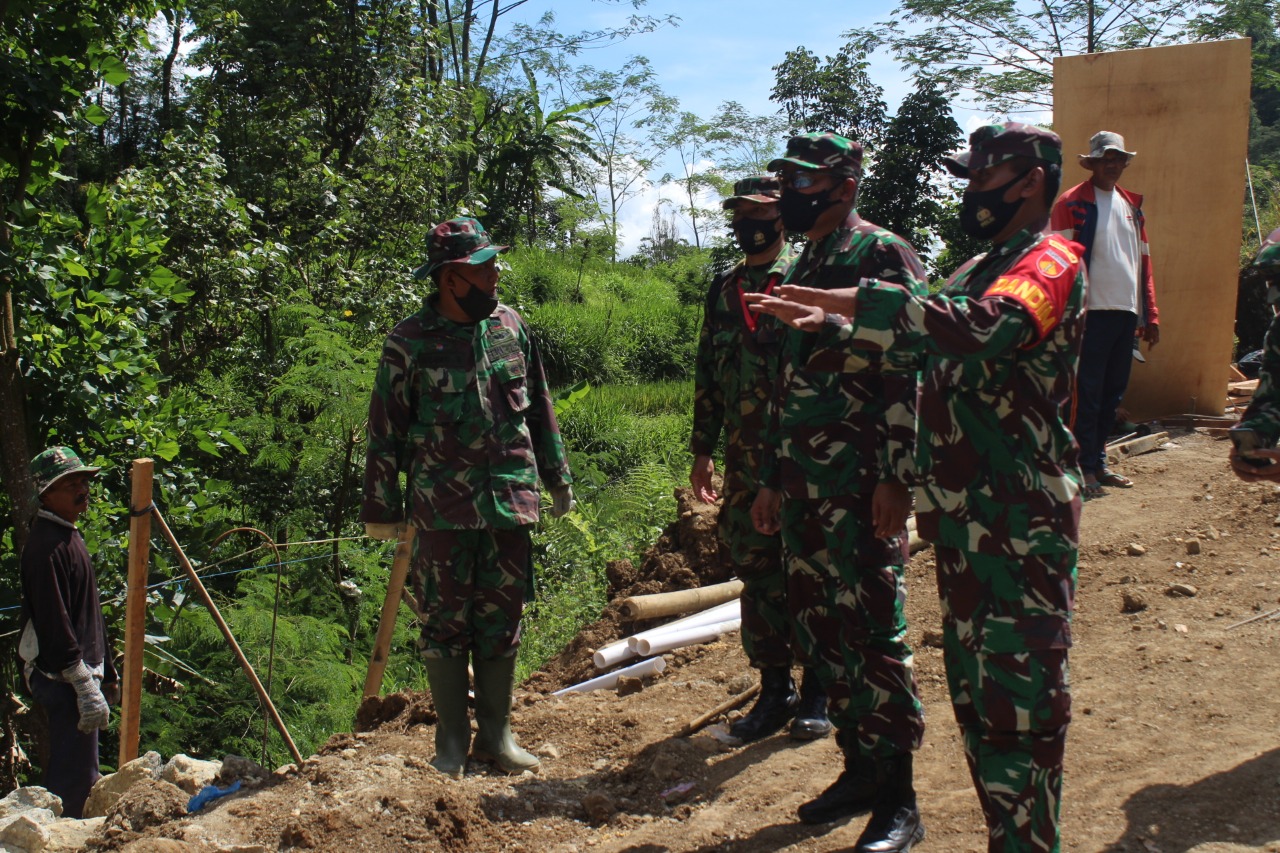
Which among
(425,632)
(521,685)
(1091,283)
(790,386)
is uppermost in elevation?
(1091,283)

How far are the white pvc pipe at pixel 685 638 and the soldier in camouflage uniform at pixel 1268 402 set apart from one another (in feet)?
9.47

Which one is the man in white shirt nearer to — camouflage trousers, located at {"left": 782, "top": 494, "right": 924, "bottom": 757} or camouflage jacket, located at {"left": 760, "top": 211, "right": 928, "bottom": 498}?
camouflage jacket, located at {"left": 760, "top": 211, "right": 928, "bottom": 498}

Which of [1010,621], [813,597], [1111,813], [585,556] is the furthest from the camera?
[585,556]

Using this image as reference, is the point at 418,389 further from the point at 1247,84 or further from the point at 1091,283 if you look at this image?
the point at 1247,84

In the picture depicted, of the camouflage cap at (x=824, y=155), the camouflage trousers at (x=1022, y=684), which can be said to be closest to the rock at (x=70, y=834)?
the camouflage trousers at (x=1022, y=684)

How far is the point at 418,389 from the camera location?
4.12 m

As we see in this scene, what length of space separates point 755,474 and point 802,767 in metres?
1.09

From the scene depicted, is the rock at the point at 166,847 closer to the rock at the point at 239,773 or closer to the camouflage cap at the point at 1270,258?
the rock at the point at 239,773

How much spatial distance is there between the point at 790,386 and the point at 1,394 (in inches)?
194

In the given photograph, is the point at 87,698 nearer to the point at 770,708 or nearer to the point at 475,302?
the point at 475,302

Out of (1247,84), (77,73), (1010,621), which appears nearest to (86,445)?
(77,73)

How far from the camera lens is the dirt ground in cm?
332

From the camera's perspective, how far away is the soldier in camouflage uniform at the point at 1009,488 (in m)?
2.52

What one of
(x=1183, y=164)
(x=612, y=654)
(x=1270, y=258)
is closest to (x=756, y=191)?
(x=1270, y=258)
